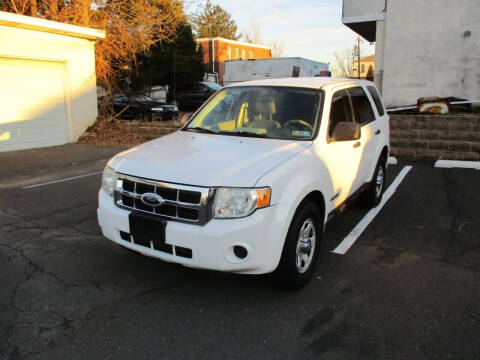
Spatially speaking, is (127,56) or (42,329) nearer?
(42,329)

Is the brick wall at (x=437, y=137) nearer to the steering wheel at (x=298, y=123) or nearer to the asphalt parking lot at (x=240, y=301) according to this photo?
the asphalt parking lot at (x=240, y=301)

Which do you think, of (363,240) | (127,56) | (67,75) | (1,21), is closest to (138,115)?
(127,56)

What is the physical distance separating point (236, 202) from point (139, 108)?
15321 mm

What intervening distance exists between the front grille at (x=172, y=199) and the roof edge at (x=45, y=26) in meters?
9.40

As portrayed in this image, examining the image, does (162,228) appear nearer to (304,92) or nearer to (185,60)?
(304,92)

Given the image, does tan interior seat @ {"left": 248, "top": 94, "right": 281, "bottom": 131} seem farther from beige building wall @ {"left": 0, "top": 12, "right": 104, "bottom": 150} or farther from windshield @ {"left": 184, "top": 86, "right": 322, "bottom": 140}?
beige building wall @ {"left": 0, "top": 12, "right": 104, "bottom": 150}

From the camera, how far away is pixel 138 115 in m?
17.2

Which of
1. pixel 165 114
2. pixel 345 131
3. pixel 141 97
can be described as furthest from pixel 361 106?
pixel 141 97

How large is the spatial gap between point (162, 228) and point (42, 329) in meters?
1.13

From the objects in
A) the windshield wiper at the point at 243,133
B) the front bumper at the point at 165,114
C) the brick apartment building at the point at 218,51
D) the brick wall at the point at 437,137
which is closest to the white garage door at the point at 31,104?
the front bumper at the point at 165,114

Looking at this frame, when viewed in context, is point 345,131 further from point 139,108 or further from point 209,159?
point 139,108

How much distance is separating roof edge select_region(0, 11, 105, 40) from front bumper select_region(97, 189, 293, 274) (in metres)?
10.1

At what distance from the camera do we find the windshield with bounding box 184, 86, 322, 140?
413cm

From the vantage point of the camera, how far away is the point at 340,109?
4.54 m
